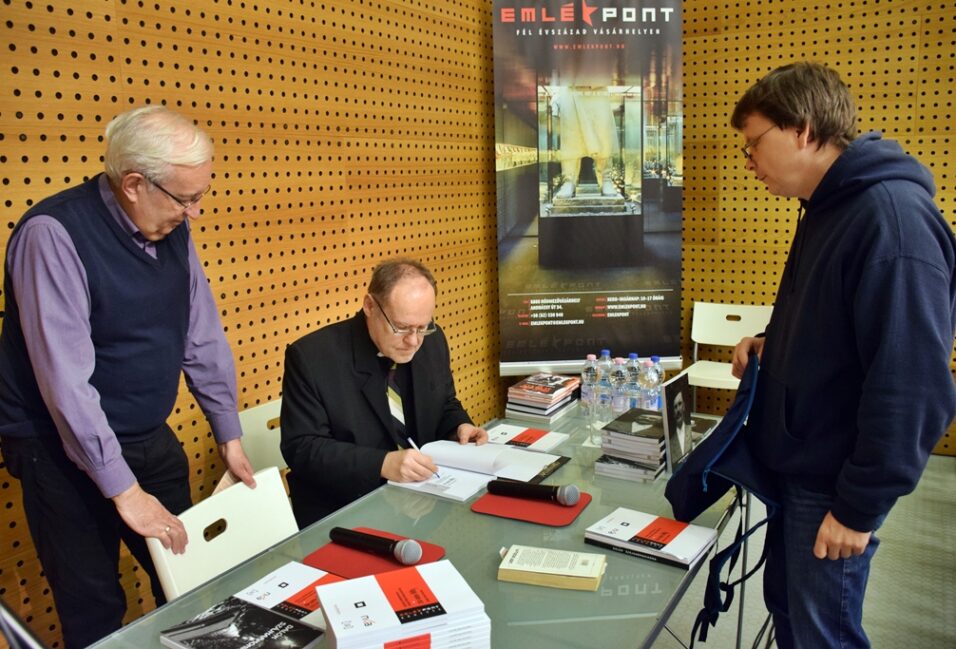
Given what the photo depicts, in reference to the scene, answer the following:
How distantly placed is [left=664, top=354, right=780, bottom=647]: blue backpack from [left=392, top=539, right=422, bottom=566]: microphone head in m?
0.68

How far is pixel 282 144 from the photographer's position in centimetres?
306

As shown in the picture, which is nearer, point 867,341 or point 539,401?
point 867,341

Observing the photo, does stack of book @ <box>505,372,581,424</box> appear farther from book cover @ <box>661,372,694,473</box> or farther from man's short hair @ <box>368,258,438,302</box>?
man's short hair @ <box>368,258,438,302</box>

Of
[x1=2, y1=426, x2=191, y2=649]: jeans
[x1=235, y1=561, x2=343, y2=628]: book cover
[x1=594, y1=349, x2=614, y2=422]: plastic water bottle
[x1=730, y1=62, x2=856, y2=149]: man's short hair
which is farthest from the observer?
[x1=594, y1=349, x2=614, y2=422]: plastic water bottle

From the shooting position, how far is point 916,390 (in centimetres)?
149

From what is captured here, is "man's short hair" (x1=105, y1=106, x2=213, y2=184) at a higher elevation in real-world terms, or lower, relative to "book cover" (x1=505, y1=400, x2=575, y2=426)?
higher

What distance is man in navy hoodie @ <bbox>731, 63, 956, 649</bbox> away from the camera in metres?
1.50

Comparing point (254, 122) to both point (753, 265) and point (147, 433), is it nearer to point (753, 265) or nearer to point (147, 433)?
point (147, 433)

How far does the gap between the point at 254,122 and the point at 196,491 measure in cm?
146

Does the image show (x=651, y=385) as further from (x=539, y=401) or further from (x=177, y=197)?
(x=177, y=197)

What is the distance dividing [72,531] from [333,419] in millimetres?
771

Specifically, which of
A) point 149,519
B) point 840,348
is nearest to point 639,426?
point 840,348

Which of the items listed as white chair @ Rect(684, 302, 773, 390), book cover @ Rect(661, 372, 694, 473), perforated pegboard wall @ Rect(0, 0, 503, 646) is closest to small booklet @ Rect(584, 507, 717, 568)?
book cover @ Rect(661, 372, 694, 473)

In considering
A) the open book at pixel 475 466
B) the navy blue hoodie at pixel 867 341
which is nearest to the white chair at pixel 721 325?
the open book at pixel 475 466
